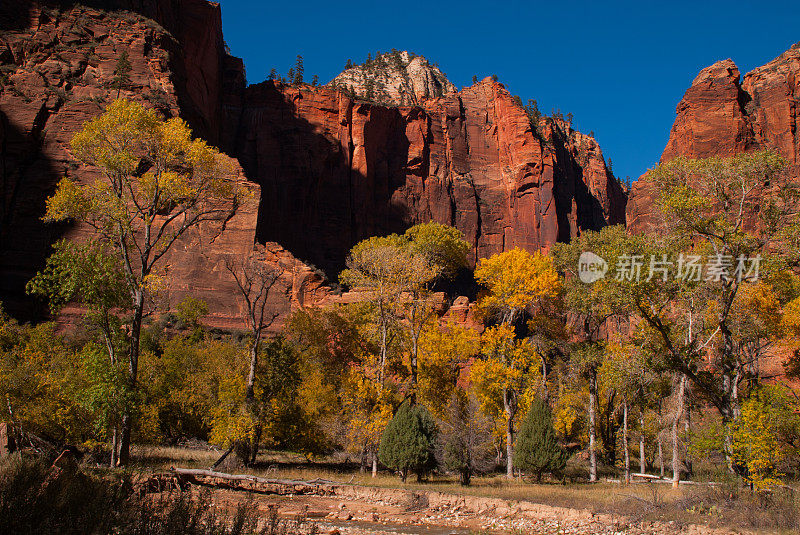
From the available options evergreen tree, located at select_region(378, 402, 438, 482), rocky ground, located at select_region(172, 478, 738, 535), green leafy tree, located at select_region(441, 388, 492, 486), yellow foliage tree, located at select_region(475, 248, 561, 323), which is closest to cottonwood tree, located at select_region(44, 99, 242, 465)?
rocky ground, located at select_region(172, 478, 738, 535)

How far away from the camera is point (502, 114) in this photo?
8406 cm

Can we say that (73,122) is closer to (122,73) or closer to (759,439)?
(122,73)

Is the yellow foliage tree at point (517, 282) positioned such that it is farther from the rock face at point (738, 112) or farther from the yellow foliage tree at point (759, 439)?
the rock face at point (738, 112)

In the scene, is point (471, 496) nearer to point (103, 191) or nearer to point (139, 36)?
point (103, 191)

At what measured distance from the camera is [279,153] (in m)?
70.0

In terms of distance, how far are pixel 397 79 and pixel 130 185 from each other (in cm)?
9172

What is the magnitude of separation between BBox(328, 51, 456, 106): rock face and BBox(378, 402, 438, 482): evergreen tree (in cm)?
7137

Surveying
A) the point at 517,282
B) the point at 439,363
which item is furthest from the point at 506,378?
the point at 517,282

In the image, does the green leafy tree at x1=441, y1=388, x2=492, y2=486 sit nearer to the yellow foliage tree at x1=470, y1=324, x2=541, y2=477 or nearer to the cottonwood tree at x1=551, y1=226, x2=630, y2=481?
the yellow foliage tree at x1=470, y1=324, x2=541, y2=477

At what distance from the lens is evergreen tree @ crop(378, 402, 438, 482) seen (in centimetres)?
1991

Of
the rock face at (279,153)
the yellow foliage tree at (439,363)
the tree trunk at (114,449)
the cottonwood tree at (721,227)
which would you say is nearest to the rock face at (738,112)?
the rock face at (279,153)

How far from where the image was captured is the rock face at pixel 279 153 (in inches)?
1655

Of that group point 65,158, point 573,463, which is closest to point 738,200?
point 573,463

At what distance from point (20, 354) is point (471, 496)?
19893 mm
